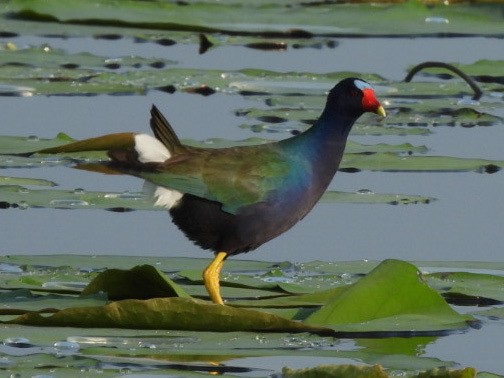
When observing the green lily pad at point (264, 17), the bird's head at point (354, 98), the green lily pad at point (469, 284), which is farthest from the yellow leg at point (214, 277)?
the green lily pad at point (264, 17)

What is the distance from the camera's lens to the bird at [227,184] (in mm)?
4191

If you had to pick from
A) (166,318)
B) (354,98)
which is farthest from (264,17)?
(166,318)

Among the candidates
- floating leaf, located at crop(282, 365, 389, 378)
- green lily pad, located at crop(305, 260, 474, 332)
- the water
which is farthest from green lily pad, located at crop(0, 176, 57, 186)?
floating leaf, located at crop(282, 365, 389, 378)

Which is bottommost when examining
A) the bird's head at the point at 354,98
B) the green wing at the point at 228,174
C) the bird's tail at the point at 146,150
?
the green wing at the point at 228,174

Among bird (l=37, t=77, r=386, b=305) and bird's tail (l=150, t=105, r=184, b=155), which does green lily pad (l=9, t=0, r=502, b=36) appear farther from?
bird's tail (l=150, t=105, r=184, b=155)

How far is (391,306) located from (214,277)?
61cm

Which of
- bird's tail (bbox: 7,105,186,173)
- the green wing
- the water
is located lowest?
the water

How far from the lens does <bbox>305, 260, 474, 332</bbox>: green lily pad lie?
11.9 feet

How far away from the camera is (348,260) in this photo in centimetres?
481

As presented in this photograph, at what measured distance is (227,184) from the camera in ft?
14.1

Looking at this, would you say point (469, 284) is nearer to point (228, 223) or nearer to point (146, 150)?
point (228, 223)

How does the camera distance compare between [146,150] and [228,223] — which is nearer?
[146,150]

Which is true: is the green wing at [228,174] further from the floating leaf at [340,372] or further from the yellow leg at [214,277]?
the floating leaf at [340,372]

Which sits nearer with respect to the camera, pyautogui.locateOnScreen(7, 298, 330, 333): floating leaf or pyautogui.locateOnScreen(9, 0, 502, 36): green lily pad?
pyautogui.locateOnScreen(7, 298, 330, 333): floating leaf
